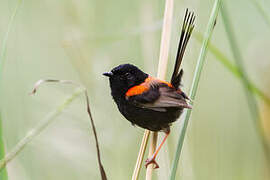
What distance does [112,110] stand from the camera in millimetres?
3543

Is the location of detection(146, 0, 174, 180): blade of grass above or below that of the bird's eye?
above

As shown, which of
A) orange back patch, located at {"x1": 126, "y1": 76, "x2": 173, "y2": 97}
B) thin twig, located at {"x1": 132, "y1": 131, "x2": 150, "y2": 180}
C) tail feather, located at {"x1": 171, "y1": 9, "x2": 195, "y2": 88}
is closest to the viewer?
thin twig, located at {"x1": 132, "y1": 131, "x2": 150, "y2": 180}

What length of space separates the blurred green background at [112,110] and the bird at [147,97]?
149mm

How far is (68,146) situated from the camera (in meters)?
3.22

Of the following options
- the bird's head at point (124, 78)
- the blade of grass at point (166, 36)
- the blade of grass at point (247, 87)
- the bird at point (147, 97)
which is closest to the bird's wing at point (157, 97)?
the bird at point (147, 97)

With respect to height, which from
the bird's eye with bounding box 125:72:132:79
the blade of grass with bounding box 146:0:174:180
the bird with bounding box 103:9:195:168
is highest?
the blade of grass with bounding box 146:0:174:180

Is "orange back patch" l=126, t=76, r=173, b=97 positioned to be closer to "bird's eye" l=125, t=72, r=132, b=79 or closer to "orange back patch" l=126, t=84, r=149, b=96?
"orange back patch" l=126, t=84, r=149, b=96

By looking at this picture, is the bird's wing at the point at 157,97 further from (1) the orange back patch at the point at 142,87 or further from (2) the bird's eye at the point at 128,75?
(2) the bird's eye at the point at 128,75

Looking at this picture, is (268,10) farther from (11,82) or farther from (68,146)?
(11,82)

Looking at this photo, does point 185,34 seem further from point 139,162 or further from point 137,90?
point 139,162

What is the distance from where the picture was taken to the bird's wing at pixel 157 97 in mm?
2928

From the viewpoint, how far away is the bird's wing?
2.93 m

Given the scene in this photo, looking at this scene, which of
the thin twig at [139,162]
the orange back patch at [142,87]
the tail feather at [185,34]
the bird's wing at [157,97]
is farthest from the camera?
the orange back patch at [142,87]

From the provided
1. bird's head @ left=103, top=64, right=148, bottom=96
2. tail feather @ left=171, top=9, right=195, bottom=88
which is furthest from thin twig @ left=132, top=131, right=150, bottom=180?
tail feather @ left=171, top=9, right=195, bottom=88
